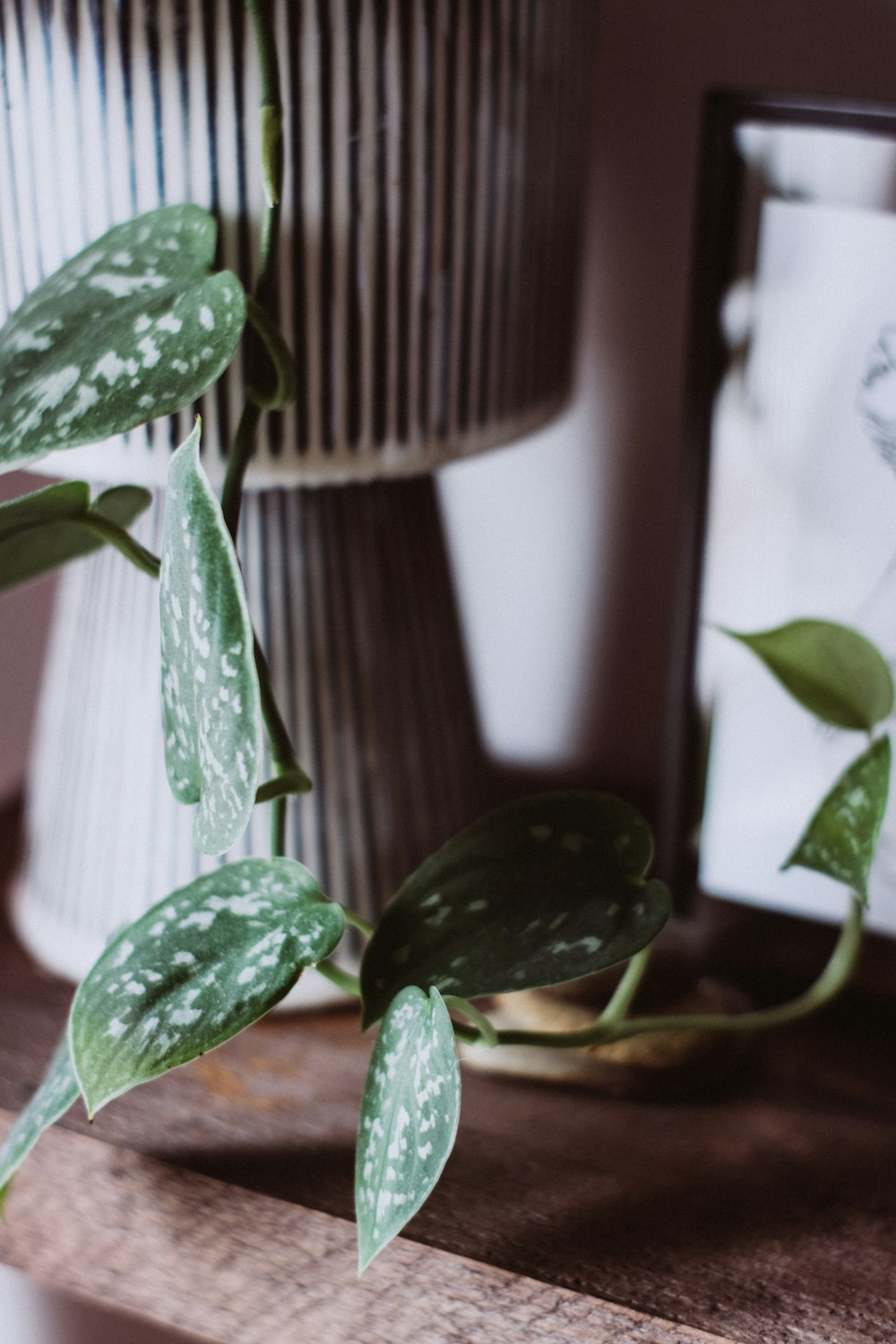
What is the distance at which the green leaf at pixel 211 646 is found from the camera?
34 centimetres

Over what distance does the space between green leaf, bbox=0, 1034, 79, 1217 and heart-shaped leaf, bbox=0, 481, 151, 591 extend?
0.18 metres

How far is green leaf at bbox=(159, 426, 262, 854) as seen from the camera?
0.34m

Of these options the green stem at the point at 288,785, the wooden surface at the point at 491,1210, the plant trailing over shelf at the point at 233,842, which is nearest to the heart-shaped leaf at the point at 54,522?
the plant trailing over shelf at the point at 233,842

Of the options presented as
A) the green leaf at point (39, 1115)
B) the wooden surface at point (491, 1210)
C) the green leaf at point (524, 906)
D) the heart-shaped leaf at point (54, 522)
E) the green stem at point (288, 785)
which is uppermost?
the heart-shaped leaf at point (54, 522)

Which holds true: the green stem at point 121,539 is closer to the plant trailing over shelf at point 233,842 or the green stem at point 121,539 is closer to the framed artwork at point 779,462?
the plant trailing over shelf at point 233,842

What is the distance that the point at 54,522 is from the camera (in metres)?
0.43

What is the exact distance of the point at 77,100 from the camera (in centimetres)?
41

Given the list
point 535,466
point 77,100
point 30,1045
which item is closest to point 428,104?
point 77,100

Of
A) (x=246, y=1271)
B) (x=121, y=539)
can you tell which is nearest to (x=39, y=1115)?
(x=246, y=1271)

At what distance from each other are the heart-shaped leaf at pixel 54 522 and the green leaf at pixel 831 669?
235 mm

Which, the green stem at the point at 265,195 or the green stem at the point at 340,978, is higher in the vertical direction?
the green stem at the point at 265,195

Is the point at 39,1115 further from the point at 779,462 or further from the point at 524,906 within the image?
the point at 779,462

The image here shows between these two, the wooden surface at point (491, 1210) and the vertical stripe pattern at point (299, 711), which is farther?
the vertical stripe pattern at point (299, 711)

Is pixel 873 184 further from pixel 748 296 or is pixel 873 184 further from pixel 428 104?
pixel 428 104
